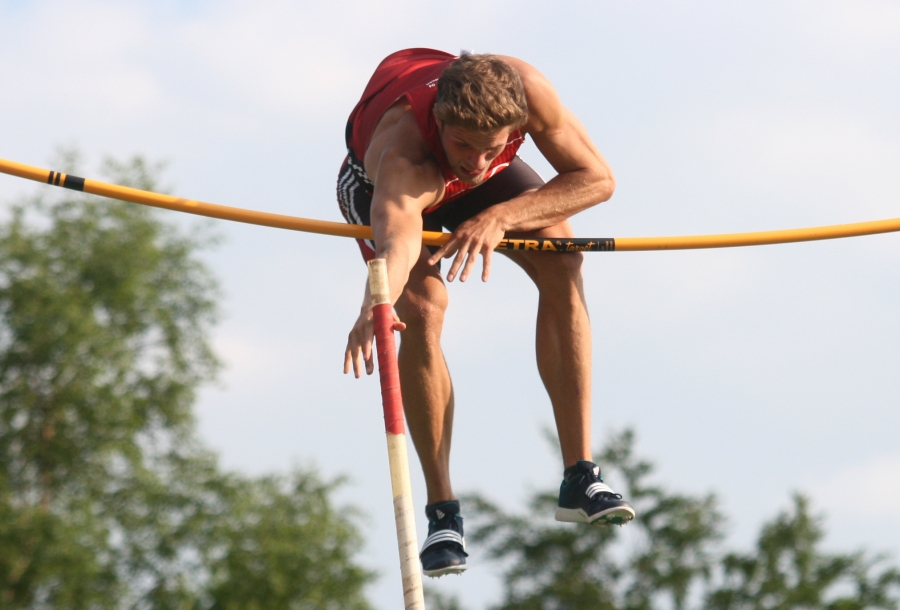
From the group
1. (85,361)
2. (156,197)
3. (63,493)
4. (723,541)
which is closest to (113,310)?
(85,361)

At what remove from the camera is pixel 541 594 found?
29.4 metres

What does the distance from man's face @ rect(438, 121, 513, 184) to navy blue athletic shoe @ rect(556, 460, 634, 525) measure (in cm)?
154

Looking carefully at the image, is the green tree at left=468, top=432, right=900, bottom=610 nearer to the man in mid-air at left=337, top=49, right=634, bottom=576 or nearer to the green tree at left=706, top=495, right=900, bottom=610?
the green tree at left=706, top=495, right=900, bottom=610

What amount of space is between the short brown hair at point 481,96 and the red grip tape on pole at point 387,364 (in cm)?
118

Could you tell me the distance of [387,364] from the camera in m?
4.99

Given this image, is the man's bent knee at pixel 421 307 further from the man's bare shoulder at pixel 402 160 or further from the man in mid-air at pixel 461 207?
the man's bare shoulder at pixel 402 160

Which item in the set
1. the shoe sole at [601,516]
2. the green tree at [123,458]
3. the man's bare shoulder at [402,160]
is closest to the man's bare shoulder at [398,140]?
the man's bare shoulder at [402,160]

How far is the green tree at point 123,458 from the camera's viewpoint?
23.5 m

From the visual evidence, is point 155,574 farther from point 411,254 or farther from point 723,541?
point 411,254

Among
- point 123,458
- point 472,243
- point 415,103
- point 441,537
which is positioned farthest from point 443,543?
point 123,458

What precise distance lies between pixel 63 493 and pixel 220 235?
5.88 m

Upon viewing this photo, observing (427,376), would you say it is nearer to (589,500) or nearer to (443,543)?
(443,543)

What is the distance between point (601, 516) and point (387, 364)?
1872 millimetres

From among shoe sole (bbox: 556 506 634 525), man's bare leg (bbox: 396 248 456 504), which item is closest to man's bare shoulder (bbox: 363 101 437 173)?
man's bare leg (bbox: 396 248 456 504)
